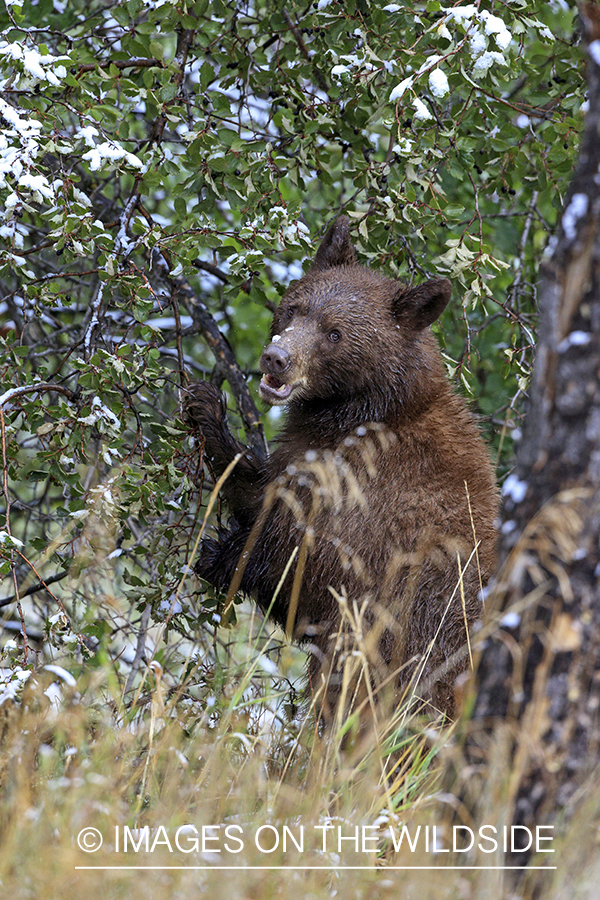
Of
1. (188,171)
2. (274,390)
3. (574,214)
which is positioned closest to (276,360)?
(274,390)

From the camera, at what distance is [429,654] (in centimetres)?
366

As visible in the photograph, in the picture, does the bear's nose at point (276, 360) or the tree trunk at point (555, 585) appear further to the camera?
the bear's nose at point (276, 360)

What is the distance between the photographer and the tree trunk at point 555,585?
2.08 m

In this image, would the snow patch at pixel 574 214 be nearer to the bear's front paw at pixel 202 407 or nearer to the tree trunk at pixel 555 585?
the tree trunk at pixel 555 585

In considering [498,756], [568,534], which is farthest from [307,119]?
[498,756]

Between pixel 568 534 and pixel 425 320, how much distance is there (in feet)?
7.12

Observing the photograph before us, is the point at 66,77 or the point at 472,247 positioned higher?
the point at 66,77

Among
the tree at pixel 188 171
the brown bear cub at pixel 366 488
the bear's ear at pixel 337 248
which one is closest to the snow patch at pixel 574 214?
the tree at pixel 188 171

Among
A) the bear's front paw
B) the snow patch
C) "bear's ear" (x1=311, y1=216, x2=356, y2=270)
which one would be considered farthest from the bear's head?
the snow patch

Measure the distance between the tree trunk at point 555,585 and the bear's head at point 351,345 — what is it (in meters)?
1.86

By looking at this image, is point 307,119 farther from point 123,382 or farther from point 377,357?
point 123,382

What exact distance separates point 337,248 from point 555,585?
8.46 ft

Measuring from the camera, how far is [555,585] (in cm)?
212

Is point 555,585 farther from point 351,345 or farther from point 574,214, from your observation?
point 351,345
